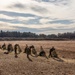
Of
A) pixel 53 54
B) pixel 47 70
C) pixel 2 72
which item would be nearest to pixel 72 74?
pixel 47 70

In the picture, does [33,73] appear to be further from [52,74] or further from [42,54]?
[42,54]

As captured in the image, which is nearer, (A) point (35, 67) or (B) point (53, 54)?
(A) point (35, 67)

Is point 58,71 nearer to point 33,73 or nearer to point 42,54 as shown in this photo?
point 33,73

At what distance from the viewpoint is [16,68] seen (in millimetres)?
20938

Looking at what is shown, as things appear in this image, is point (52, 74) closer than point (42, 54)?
Yes

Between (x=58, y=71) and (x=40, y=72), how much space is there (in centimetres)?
177

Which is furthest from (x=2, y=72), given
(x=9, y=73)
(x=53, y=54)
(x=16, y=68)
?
(x=53, y=54)

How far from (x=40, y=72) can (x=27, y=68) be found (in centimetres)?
219

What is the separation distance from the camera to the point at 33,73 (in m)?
18.9

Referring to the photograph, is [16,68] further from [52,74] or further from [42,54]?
[42,54]

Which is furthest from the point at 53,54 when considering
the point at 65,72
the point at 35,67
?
the point at 65,72

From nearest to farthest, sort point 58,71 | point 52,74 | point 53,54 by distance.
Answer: point 52,74, point 58,71, point 53,54

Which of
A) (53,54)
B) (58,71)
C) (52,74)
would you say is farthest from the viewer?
(53,54)

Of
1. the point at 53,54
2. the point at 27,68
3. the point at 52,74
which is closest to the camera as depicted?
the point at 52,74
